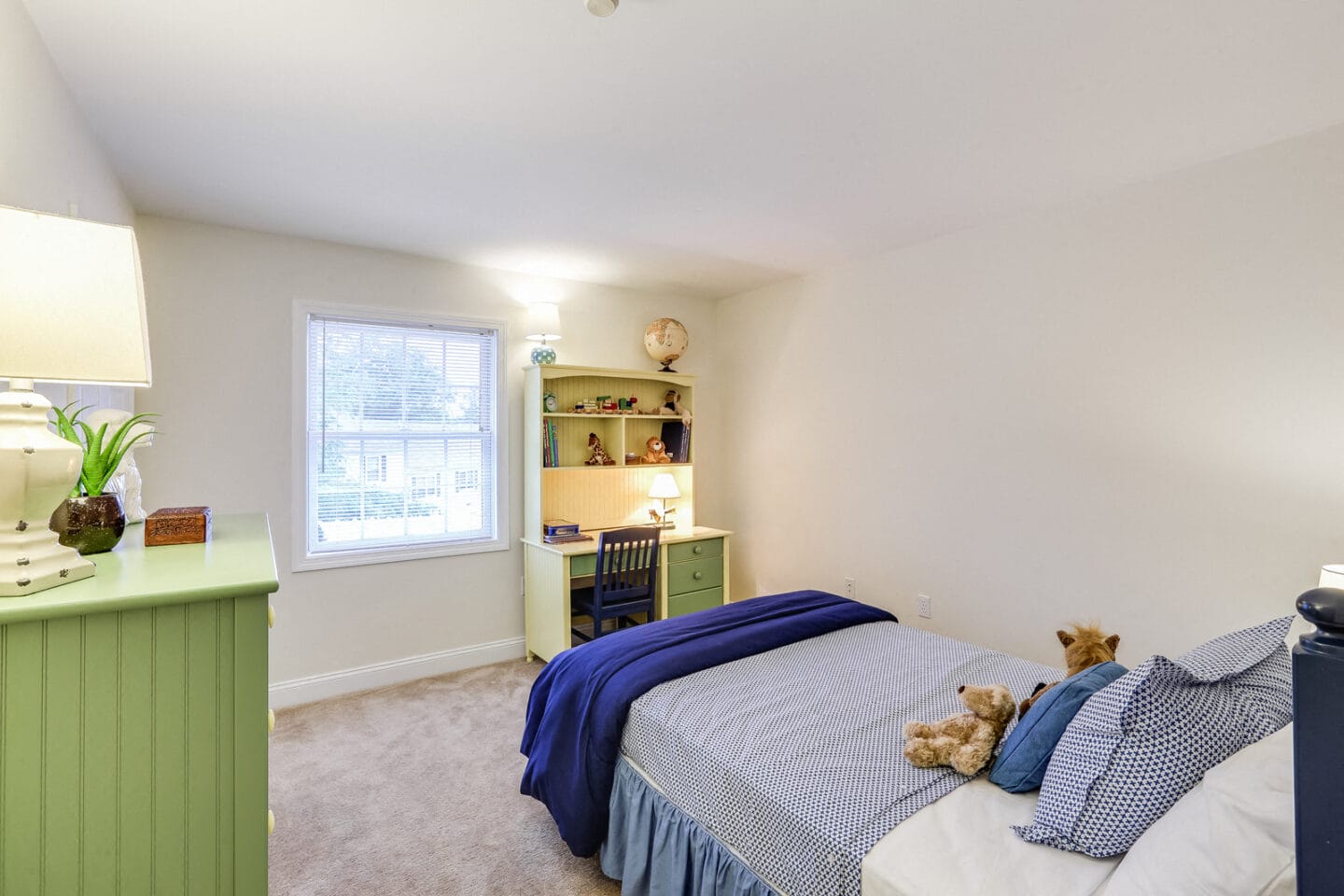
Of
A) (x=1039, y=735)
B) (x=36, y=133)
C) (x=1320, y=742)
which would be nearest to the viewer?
(x=1320, y=742)

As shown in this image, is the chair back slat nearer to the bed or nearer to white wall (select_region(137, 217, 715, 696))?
white wall (select_region(137, 217, 715, 696))

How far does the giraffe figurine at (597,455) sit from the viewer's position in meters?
4.09

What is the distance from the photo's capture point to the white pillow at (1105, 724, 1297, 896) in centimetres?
88

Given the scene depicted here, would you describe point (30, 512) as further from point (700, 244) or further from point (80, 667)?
point (700, 244)

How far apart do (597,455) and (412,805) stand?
224cm

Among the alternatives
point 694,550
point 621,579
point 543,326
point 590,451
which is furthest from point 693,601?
point 543,326

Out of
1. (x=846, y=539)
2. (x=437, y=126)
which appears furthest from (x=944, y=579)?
(x=437, y=126)

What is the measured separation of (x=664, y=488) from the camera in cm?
428

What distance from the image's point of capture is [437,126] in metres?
2.16

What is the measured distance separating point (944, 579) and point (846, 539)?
2.17 feet

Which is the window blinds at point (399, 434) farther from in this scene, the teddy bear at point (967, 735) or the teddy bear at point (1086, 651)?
the teddy bear at point (1086, 651)

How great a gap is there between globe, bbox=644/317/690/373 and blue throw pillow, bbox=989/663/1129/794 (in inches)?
129

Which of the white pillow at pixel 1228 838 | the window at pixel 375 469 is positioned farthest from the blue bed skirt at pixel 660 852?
the window at pixel 375 469

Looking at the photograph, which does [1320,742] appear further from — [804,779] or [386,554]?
[386,554]
